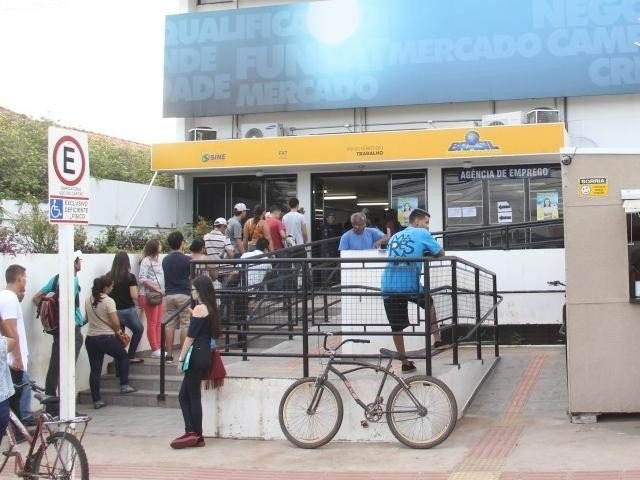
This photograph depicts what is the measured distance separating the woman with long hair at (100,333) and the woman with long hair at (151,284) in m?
1.16

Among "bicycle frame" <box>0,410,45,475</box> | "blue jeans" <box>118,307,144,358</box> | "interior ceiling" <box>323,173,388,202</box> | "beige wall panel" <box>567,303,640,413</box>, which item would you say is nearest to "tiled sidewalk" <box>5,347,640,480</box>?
"beige wall panel" <box>567,303,640,413</box>

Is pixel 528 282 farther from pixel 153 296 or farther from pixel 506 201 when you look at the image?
pixel 153 296

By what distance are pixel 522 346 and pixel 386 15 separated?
996cm

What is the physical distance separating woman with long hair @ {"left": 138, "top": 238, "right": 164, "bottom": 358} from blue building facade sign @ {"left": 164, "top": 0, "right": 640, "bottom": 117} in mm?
9469

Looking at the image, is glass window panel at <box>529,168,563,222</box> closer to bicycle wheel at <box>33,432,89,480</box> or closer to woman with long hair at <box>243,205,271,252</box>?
woman with long hair at <box>243,205,271,252</box>

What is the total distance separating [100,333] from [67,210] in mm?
4112

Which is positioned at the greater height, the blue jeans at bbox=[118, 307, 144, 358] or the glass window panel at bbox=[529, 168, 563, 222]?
the glass window panel at bbox=[529, 168, 563, 222]

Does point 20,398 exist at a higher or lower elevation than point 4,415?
lower

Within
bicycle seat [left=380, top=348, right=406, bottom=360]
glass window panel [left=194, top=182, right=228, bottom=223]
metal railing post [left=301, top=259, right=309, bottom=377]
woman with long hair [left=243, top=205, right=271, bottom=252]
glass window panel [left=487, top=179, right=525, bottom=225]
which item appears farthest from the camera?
glass window panel [left=194, top=182, right=228, bottom=223]

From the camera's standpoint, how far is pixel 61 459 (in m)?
5.61

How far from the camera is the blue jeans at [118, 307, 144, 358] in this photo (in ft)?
33.6

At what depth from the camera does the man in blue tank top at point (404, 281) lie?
25.9 feet

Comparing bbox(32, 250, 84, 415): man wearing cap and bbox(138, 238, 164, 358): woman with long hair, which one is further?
bbox(138, 238, 164, 358): woman with long hair

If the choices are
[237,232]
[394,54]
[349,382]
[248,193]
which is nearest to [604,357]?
[349,382]
